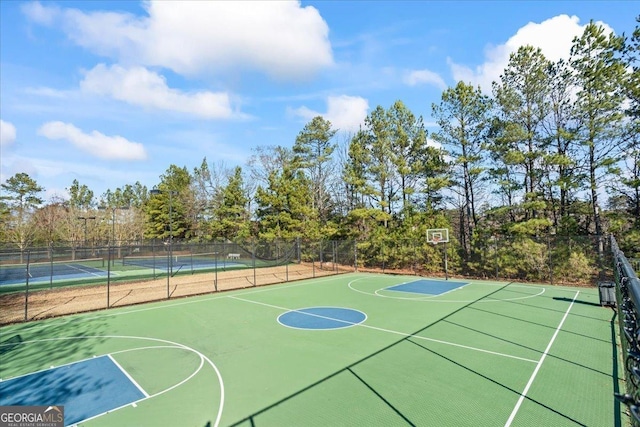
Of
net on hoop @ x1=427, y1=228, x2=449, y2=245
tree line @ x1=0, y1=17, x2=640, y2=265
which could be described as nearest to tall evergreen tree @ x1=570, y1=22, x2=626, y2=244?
tree line @ x1=0, y1=17, x2=640, y2=265

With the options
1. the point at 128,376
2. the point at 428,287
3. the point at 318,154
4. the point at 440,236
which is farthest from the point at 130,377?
the point at 318,154

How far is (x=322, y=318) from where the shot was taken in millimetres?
9859

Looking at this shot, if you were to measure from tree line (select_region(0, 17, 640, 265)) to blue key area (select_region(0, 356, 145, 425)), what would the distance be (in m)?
16.5

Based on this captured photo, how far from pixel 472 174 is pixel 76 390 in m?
24.2

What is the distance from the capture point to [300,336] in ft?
26.6

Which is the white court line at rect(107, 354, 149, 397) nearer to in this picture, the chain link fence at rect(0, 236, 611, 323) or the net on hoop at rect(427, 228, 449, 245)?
the chain link fence at rect(0, 236, 611, 323)

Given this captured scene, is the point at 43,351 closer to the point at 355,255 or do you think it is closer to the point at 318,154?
the point at 355,255

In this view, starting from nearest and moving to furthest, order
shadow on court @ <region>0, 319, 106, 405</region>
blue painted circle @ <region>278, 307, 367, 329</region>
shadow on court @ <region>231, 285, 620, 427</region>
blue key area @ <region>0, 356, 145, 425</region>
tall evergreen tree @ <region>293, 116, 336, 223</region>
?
shadow on court @ <region>231, 285, 620, 427</region>, blue key area @ <region>0, 356, 145, 425</region>, shadow on court @ <region>0, 319, 106, 405</region>, blue painted circle @ <region>278, 307, 367, 329</region>, tall evergreen tree @ <region>293, 116, 336, 223</region>

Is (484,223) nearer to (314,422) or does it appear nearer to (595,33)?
(595,33)

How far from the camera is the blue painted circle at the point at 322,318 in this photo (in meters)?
9.08

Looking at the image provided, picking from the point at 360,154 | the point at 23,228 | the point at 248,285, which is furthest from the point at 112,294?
the point at 23,228

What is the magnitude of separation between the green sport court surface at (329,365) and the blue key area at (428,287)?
107 inches

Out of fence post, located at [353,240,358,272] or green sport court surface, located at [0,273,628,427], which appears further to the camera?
fence post, located at [353,240,358,272]

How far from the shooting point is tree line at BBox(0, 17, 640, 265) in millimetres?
17344
